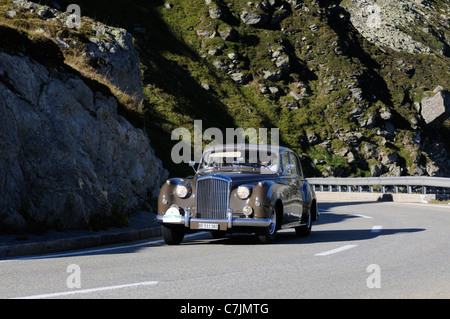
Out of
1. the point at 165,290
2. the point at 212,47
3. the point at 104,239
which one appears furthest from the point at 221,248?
the point at 212,47

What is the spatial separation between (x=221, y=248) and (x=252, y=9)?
66180 mm

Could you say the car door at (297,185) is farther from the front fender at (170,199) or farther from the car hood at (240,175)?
the front fender at (170,199)

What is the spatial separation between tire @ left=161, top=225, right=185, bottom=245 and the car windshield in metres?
1.62

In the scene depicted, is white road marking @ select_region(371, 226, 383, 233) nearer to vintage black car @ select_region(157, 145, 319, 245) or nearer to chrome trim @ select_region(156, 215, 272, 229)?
vintage black car @ select_region(157, 145, 319, 245)

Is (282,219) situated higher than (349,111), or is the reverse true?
(349,111)

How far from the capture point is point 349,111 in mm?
61844

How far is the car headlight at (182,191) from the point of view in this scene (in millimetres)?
10680

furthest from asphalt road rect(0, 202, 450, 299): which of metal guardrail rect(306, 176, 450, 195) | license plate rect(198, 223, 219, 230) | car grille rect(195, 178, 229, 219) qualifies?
metal guardrail rect(306, 176, 450, 195)

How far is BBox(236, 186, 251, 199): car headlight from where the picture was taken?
10266 mm

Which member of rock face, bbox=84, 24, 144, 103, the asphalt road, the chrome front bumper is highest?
rock face, bbox=84, 24, 144, 103

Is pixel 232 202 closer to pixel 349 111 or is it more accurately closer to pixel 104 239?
pixel 104 239

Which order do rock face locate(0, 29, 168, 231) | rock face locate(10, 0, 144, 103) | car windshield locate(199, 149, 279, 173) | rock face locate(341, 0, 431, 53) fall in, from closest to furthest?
rock face locate(0, 29, 168, 231), car windshield locate(199, 149, 279, 173), rock face locate(10, 0, 144, 103), rock face locate(341, 0, 431, 53)

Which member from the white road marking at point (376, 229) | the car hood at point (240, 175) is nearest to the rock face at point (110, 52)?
the car hood at point (240, 175)

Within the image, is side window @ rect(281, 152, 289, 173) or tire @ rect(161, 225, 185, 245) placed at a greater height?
side window @ rect(281, 152, 289, 173)
